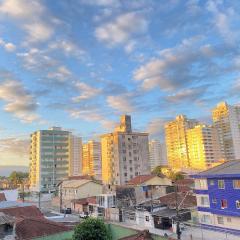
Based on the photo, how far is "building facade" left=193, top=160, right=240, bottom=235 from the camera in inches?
1673

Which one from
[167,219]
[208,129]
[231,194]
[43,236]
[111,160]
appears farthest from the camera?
[208,129]

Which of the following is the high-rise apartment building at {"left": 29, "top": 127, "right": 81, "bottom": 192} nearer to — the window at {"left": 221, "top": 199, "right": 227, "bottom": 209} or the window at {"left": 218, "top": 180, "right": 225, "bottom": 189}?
the window at {"left": 218, "top": 180, "right": 225, "bottom": 189}

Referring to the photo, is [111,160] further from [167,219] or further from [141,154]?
[167,219]

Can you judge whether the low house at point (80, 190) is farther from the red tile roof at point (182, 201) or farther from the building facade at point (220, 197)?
the building facade at point (220, 197)

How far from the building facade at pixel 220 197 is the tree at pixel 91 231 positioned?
22.2m

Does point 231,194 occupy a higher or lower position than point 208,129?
lower

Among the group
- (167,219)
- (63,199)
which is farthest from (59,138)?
(167,219)

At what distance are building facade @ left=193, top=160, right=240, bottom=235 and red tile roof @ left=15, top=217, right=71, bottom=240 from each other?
23.5 m

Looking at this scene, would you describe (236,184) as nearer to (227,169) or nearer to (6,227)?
(227,169)

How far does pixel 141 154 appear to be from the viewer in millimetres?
132250

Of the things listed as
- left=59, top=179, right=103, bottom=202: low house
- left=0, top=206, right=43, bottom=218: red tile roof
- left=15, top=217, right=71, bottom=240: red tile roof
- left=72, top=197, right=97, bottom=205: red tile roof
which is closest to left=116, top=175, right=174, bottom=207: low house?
left=72, top=197, right=97, bottom=205: red tile roof

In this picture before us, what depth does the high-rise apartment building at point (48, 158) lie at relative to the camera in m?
156

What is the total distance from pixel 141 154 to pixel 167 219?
272 ft

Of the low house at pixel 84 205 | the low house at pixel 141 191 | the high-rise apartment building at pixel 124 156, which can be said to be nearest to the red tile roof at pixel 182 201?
the low house at pixel 141 191
